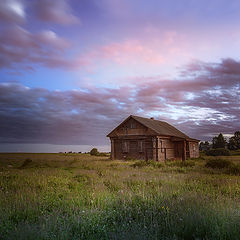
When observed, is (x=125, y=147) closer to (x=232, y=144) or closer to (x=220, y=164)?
(x=220, y=164)

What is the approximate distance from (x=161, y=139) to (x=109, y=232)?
85.2ft

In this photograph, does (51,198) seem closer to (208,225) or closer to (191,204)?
(191,204)

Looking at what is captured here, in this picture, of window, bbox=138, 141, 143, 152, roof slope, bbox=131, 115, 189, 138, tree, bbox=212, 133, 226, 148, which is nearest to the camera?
window, bbox=138, 141, 143, 152

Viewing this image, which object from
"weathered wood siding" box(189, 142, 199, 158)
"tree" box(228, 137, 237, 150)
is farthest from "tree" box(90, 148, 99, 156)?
"tree" box(228, 137, 237, 150)

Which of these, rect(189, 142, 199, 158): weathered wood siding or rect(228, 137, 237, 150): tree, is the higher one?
rect(228, 137, 237, 150): tree

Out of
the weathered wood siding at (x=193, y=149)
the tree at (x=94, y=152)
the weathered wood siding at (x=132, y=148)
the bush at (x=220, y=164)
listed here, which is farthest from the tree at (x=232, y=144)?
the bush at (x=220, y=164)

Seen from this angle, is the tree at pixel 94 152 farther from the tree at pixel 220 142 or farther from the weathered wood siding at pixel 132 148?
the tree at pixel 220 142

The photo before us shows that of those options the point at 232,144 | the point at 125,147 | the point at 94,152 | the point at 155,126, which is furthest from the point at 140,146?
the point at 232,144

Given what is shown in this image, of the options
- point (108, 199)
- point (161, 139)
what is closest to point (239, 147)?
point (161, 139)

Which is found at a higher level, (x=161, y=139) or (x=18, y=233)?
(x=161, y=139)

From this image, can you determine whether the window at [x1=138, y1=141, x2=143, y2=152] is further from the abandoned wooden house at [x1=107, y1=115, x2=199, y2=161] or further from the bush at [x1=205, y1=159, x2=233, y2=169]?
the bush at [x1=205, y1=159, x2=233, y2=169]

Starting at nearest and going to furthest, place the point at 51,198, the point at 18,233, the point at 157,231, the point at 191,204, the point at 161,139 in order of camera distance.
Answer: the point at 18,233, the point at 157,231, the point at 191,204, the point at 51,198, the point at 161,139

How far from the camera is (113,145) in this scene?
3197cm

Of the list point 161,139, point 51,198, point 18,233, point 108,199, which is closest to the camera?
point 18,233
